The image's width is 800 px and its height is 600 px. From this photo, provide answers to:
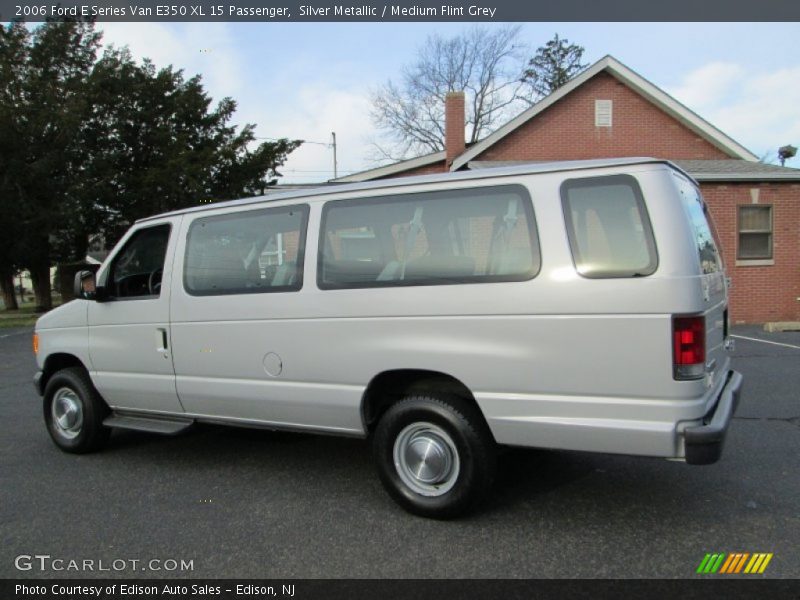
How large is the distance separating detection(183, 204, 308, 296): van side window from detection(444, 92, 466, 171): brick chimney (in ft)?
44.5

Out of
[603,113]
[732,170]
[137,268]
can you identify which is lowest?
[137,268]

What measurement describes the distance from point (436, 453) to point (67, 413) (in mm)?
3510

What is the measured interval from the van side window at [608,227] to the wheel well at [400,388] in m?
1.04

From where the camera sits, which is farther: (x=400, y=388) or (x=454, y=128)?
(x=454, y=128)

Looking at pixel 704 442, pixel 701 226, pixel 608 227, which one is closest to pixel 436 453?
pixel 704 442

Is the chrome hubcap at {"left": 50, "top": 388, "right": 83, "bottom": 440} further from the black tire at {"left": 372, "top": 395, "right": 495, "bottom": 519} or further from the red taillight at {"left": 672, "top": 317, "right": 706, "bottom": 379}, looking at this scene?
the red taillight at {"left": 672, "top": 317, "right": 706, "bottom": 379}

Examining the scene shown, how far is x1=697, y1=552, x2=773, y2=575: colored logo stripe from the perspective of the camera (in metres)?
3.12

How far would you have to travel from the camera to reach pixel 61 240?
24969 millimetres

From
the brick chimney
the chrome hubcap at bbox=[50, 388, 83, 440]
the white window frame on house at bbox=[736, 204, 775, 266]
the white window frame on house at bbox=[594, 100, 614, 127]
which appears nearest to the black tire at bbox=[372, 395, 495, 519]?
the chrome hubcap at bbox=[50, 388, 83, 440]

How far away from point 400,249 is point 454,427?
114 centimetres

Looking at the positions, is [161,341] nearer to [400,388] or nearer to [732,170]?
[400,388]

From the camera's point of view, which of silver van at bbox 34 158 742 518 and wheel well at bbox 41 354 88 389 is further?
wheel well at bbox 41 354 88 389

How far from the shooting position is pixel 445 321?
11.8 ft

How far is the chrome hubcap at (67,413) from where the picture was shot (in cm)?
528
